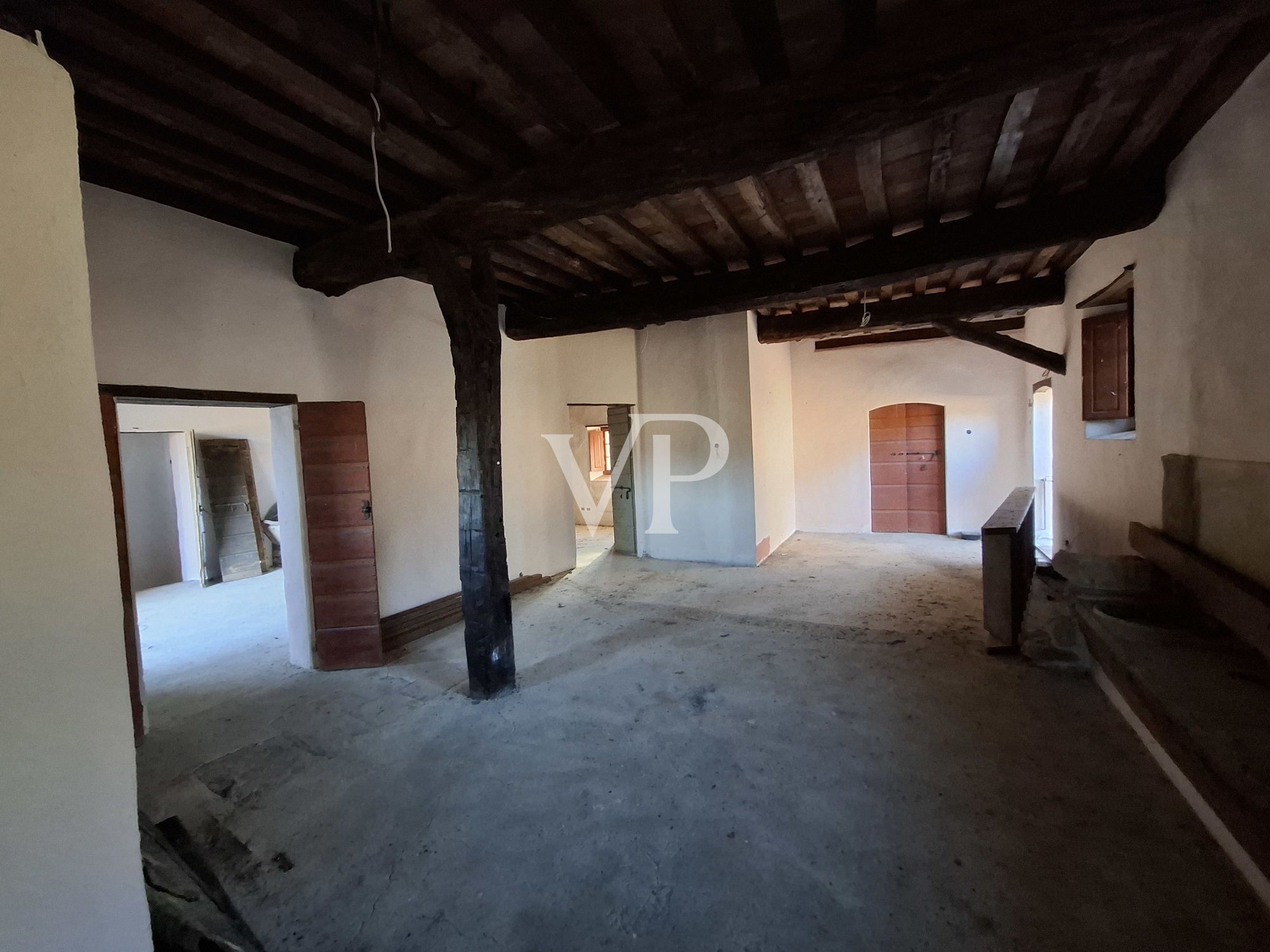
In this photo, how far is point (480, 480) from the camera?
123 inches

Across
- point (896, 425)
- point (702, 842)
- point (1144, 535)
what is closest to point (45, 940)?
point (702, 842)

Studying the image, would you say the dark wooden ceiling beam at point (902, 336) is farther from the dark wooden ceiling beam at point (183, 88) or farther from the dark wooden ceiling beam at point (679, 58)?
the dark wooden ceiling beam at point (183, 88)

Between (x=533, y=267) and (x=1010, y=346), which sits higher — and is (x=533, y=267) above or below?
above

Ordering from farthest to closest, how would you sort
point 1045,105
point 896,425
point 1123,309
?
point 896,425 → point 1123,309 → point 1045,105

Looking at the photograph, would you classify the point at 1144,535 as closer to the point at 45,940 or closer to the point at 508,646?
the point at 508,646

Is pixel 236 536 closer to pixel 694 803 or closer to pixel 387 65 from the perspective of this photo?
pixel 387 65

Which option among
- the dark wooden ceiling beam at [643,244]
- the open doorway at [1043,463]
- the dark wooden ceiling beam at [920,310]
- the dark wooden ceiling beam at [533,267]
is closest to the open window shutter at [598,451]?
the dark wooden ceiling beam at [920,310]

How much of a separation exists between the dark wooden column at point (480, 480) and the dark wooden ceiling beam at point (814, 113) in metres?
0.45

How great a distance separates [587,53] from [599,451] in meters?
9.29

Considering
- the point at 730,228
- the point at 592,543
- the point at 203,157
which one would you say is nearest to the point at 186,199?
the point at 203,157

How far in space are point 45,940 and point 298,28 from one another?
7.87ft

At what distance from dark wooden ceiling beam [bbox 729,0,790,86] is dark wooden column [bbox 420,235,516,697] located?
5.55ft

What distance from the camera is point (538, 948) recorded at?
1.60 metres

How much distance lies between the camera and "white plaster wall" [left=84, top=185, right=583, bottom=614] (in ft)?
9.29
